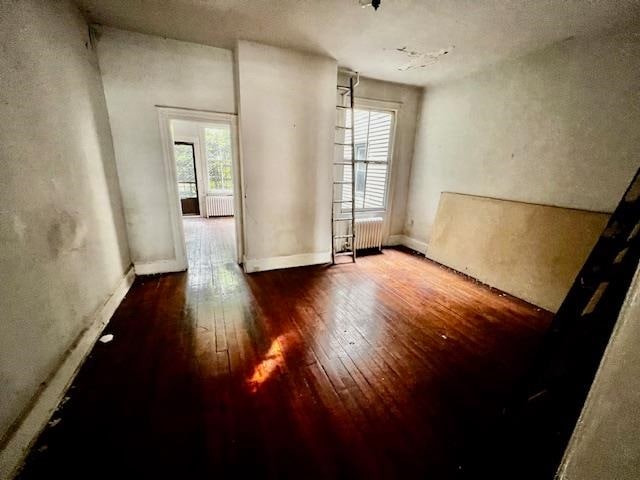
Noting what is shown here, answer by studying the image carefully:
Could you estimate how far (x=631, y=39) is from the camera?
230 centimetres

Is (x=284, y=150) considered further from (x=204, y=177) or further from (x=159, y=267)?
(x=204, y=177)

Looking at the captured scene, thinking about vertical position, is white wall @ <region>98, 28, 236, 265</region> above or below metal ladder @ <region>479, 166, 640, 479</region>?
above

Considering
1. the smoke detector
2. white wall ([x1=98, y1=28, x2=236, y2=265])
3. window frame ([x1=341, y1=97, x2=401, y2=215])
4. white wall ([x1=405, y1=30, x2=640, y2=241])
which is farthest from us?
window frame ([x1=341, y1=97, x2=401, y2=215])

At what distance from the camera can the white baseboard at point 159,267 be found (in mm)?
3361

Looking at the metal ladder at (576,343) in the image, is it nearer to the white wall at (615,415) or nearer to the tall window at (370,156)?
the white wall at (615,415)

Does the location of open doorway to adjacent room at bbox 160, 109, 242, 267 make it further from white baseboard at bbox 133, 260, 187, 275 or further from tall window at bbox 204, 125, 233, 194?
white baseboard at bbox 133, 260, 187, 275

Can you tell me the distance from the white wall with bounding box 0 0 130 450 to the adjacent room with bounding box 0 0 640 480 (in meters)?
0.02

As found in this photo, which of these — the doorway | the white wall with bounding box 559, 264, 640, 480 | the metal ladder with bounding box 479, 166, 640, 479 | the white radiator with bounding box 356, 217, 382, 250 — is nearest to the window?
the doorway

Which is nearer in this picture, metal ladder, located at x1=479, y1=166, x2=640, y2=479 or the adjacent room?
metal ladder, located at x1=479, y1=166, x2=640, y2=479

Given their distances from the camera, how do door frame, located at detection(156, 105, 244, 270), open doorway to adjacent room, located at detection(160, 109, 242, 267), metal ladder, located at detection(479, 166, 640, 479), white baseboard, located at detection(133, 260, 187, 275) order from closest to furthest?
1. metal ladder, located at detection(479, 166, 640, 479)
2. door frame, located at detection(156, 105, 244, 270)
3. white baseboard, located at detection(133, 260, 187, 275)
4. open doorway to adjacent room, located at detection(160, 109, 242, 267)

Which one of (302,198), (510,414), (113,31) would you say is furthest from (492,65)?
(113,31)

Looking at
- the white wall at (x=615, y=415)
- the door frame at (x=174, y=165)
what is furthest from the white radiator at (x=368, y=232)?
the white wall at (x=615, y=415)

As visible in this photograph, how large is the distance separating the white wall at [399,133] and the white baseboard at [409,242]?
0.10 meters

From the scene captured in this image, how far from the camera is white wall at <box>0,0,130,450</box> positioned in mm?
1366
